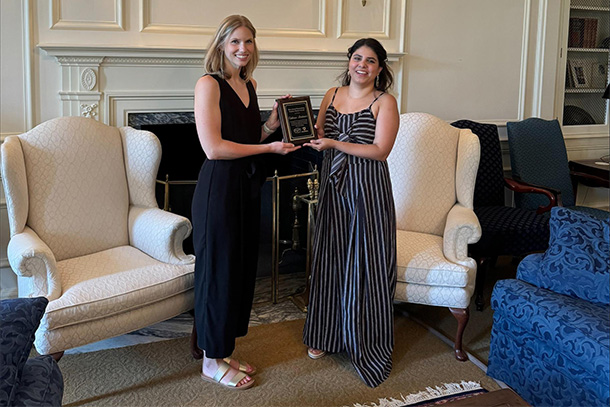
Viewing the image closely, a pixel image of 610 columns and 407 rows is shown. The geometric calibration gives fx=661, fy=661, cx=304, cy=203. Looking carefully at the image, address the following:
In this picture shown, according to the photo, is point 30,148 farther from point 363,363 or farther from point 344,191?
point 363,363

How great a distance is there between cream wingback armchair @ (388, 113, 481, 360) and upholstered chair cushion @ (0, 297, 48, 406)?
69.1 inches

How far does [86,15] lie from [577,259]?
8.12ft

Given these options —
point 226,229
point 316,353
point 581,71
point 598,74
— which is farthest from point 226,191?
point 598,74

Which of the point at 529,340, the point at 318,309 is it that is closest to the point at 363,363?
the point at 318,309

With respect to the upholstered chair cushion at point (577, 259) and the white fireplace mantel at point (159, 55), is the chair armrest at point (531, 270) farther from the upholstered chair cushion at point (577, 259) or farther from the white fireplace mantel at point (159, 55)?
the white fireplace mantel at point (159, 55)

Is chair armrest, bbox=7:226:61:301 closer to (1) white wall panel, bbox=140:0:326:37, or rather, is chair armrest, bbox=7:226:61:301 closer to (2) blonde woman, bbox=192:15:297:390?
(2) blonde woman, bbox=192:15:297:390

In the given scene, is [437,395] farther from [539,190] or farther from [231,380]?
[539,190]

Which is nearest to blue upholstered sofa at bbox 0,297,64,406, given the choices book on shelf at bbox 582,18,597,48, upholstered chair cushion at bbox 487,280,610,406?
upholstered chair cushion at bbox 487,280,610,406

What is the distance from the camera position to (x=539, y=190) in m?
3.86

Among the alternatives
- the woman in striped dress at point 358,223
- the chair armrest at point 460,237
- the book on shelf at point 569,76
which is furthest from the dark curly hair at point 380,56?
the book on shelf at point 569,76

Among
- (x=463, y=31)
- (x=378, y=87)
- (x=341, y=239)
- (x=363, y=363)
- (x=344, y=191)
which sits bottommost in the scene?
(x=363, y=363)

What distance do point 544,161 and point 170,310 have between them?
2683 mm

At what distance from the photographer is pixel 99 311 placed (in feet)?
8.20

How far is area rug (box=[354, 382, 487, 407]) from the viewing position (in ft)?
8.46
